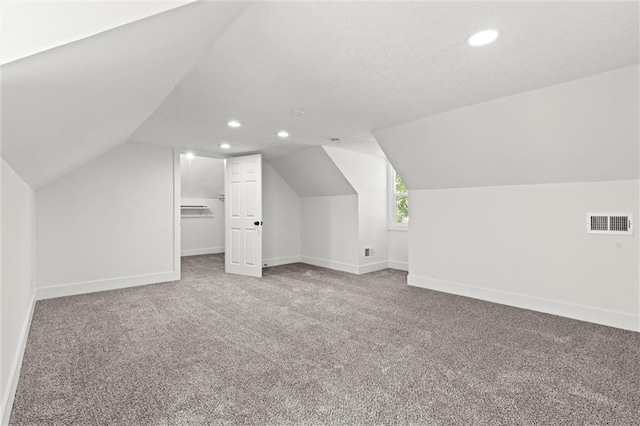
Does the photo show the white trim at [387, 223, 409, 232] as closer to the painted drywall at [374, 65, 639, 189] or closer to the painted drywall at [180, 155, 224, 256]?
the painted drywall at [374, 65, 639, 189]

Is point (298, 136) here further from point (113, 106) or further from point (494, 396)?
point (494, 396)

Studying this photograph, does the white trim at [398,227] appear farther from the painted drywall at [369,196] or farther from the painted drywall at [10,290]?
the painted drywall at [10,290]

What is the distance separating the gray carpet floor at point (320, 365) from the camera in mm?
1667

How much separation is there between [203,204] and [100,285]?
158 inches

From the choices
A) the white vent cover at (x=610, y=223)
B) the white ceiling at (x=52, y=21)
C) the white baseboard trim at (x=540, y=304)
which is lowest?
the white baseboard trim at (x=540, y=304)

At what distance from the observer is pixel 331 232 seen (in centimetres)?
581

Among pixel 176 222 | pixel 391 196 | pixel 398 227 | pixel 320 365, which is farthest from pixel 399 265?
pixel 176 222

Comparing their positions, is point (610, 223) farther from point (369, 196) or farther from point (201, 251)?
point (201, 251)

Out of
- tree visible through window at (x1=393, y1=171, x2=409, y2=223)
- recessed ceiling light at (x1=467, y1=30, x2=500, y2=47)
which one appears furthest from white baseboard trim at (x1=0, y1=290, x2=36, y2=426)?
tree visible through window at (x1=393, y1=171, x2=409, y2=223)

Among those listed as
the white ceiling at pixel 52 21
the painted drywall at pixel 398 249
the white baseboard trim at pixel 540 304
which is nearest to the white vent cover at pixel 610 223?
the white baseboard trim at pixel 540 304

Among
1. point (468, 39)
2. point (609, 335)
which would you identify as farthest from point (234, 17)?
point (609, 335)

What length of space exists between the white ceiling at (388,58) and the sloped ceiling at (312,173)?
1.73 metres

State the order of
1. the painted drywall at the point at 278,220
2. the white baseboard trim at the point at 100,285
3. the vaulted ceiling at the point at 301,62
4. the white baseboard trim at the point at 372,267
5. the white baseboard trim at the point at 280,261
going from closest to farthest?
the vaulted ceiling at the point at 301,62 → the white baseboard trim at the point at 100,285 → the white baseboard trim at the point at 372,267 → the white baseboard trim at the point at 280,261 → the painted drywall at the point at 278,220

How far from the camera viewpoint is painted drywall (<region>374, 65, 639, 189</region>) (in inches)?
95.4
